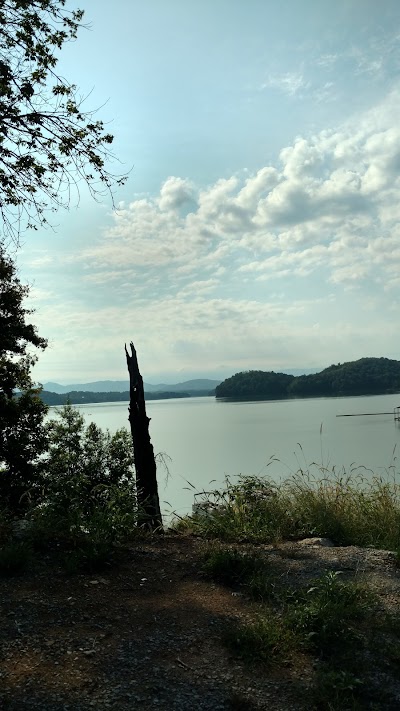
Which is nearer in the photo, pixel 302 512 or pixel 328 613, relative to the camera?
pixel 328 613

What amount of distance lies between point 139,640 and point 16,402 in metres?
8.41

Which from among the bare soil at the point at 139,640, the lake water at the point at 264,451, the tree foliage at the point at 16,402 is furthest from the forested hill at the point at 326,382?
the bare soil at the point at 139,640

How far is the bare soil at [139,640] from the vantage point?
2.92m

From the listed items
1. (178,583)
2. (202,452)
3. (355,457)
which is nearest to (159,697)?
(178,583)

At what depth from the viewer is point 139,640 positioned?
11.4ft

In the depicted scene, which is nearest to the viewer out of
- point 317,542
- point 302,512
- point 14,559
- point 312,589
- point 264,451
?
point 312,589

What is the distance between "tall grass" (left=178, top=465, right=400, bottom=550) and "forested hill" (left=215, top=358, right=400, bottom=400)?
91047mm

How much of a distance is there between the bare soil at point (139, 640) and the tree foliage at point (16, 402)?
21.4 feet

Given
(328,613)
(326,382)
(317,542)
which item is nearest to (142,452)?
(317,542)

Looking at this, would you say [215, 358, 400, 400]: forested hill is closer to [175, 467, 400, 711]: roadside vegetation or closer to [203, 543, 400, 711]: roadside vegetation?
[175, 467, 400, 711]: roadside vegetation

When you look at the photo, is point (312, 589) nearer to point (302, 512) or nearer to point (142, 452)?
point (302, 512)

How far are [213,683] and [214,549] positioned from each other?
1797 mm

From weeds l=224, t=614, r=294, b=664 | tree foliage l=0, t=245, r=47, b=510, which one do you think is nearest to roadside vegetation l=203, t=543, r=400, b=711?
weeds l=224, t=614, r=294, b=664

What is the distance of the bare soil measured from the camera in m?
2.92
